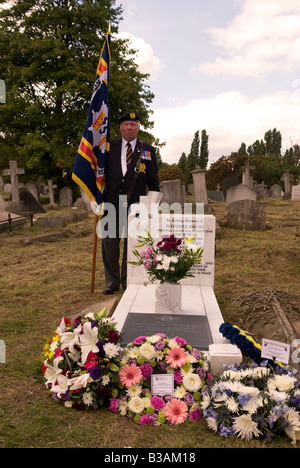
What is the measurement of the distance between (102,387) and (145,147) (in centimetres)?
348

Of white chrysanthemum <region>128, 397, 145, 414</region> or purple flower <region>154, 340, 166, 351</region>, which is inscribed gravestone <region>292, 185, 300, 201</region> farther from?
white chrysanthemum <region>128, 397, 145, 414</region>

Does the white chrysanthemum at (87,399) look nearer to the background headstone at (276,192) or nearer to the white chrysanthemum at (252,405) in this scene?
the white chrysanthemum at (252,405)

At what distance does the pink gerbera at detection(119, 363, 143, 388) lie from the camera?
294cm

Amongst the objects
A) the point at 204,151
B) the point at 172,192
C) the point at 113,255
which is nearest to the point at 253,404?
the point at 113,255

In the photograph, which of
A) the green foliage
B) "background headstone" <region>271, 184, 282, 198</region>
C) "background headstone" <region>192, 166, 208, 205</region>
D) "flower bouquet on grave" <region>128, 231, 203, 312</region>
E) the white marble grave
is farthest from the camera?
the green foliage

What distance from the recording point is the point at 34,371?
3422 millimetres

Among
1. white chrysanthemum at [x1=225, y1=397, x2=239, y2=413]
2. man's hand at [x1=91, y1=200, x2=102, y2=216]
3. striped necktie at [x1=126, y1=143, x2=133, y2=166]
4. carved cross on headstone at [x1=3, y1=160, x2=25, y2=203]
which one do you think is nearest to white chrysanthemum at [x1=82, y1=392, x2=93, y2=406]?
white chrysanthemum at [x1=225, y1=397, x2=239, y2=413]

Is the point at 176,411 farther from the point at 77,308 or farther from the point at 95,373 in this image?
the point at 77,308

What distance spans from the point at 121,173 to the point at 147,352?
9.57 feet

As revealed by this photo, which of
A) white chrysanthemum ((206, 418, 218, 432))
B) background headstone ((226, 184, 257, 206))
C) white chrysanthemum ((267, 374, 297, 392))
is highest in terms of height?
background headstone ((226, 184, 257, 206))

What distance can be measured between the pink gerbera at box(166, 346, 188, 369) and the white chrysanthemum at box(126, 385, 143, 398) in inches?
12.3

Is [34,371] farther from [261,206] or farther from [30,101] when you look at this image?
[30,101]

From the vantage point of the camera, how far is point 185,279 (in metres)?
5.29
